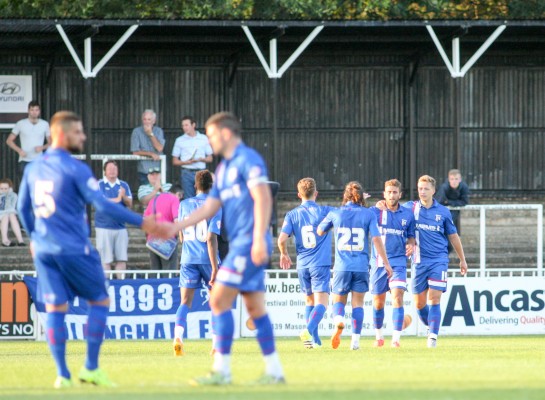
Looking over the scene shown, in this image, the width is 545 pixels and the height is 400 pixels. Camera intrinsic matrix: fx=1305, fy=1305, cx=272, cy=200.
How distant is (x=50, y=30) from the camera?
25500 millimetres

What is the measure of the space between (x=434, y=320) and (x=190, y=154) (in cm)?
877

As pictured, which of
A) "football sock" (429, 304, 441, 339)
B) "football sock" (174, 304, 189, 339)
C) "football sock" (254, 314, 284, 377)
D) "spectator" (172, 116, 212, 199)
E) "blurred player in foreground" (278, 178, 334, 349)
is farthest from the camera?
"spectator" (172, 116, 212, 199)

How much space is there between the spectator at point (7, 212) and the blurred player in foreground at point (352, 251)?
9401 millimetres

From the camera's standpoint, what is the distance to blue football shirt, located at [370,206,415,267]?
56.5 feet

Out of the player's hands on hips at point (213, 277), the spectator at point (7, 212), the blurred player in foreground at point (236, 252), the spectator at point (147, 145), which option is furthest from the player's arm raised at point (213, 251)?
A: the spectator at point (147, 145)

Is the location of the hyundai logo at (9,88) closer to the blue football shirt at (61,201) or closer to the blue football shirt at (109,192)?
the blue football shirt at (109,192)

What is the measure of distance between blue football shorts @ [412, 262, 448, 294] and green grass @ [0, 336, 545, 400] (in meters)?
0.82

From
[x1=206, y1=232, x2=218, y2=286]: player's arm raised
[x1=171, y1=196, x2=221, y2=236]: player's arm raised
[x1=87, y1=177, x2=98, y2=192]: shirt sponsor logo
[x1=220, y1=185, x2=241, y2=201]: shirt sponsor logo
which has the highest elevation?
[x1=87, y1=177, x2=98, y2=192]: shirt sponsor logo

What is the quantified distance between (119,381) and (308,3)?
2372 cm

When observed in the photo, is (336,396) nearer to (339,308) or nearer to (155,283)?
(339,308)

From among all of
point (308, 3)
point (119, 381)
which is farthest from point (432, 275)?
point (308, 3)

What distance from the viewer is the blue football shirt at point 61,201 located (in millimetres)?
10023

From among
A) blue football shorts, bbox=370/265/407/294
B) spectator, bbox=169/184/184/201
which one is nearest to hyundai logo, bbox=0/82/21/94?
spectator, bbox=169/184/184/201

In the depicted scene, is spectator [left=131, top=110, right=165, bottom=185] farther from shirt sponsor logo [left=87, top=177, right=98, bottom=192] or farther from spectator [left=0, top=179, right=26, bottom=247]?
shirt sponsor logo [left=87, top=177, right=98, bottom=192]
